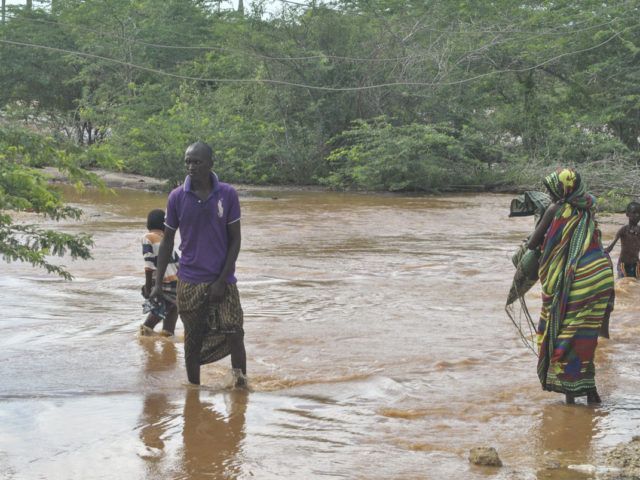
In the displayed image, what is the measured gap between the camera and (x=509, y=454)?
169 inches

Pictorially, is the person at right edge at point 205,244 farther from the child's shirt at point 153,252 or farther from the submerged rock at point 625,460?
the submerged rock at point 625,460

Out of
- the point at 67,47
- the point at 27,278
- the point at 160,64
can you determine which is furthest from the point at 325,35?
the point at 27,278

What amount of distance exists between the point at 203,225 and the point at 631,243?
561 centimetres

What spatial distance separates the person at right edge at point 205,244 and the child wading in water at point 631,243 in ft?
16.7

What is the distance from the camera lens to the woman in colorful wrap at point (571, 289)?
204 inches

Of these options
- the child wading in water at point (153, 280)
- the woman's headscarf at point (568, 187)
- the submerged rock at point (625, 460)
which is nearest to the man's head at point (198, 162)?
the child wading in water at point (153, 280)

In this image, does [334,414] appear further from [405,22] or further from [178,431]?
[405,22]

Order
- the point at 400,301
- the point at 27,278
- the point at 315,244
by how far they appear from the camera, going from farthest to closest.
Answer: the point at 315,244 → the point at 27,278 → the point at 400,301

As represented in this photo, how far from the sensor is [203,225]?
505 centimetres

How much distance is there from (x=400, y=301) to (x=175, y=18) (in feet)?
101

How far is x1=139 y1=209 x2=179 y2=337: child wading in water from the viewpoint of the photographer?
683 cm

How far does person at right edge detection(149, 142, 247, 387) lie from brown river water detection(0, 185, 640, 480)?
1.83 feet

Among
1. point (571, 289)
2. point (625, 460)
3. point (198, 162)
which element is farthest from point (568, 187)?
point (198, 162)

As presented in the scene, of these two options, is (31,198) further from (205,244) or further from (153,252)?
(153,252)
